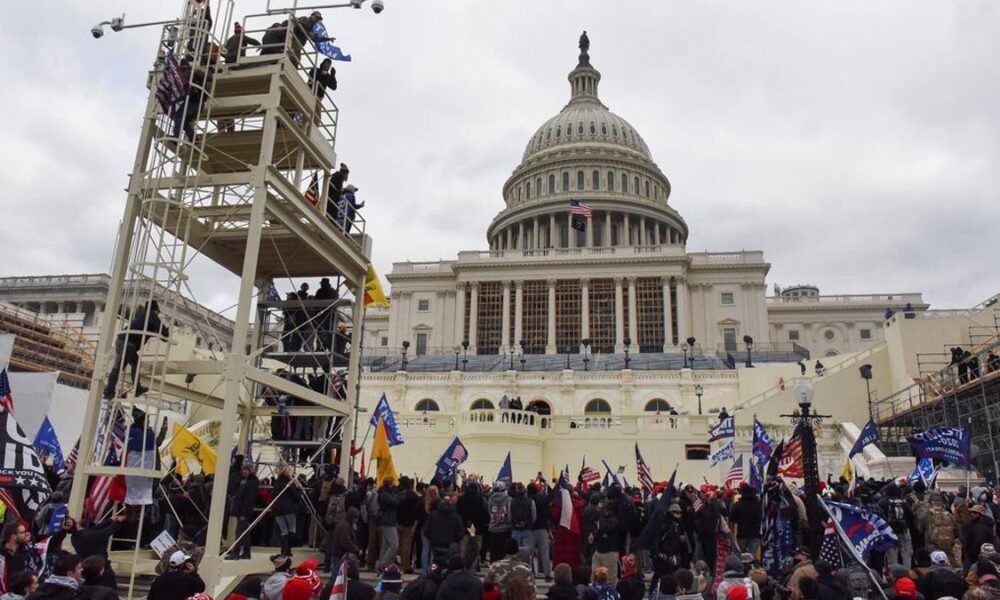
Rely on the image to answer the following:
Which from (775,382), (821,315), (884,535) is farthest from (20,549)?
(821,315)

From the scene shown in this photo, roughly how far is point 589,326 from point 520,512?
63522mm

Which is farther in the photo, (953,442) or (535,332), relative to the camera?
(535,332)

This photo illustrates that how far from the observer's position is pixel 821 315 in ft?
319

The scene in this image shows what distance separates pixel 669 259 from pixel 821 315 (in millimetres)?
31859

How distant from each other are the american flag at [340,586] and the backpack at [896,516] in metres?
9.54

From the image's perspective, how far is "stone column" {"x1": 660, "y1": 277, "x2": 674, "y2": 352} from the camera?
2950 inches

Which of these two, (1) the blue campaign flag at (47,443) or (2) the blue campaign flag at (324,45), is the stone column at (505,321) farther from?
(2) the blue campaign flag at (324,45)

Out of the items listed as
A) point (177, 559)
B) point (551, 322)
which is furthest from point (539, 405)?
point (177, 559)

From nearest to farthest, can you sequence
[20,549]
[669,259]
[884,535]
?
[20,549]
[884,535]
[669,259]

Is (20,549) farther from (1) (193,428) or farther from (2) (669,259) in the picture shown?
(2) (669,259)

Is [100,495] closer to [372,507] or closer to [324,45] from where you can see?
[372,507]

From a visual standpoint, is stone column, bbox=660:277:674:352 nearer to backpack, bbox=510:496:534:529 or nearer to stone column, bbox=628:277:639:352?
stone column, bbox=628:277:639:352

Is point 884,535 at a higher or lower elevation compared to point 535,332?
lower

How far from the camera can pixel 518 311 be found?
78.1m
